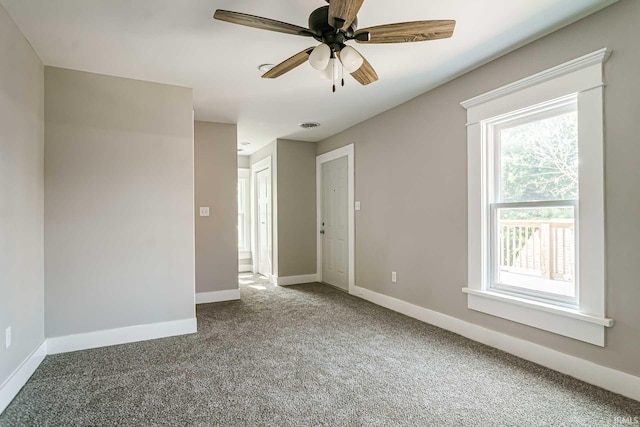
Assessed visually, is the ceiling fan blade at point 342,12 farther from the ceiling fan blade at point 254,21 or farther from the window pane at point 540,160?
the window pane at point 540,160

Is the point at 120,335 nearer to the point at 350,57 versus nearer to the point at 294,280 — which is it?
the point at 294,280

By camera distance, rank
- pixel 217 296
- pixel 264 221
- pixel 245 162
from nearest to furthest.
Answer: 1. pixel 217 296
2. pixel 264 221
3. pixel 245 162

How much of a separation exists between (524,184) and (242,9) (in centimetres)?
242

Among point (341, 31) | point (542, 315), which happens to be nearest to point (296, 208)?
point (542, 315)

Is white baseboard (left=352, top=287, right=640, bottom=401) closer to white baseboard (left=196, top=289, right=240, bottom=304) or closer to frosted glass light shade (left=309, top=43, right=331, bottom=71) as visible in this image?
white baseboard (left=196, top=289, right=240, bottom=304)

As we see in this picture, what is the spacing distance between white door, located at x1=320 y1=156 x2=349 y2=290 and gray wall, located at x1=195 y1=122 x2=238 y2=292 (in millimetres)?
1565

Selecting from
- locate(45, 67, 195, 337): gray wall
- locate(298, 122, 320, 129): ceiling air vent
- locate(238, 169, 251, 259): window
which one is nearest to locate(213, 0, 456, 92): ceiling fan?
locate(45, 67, 195, 337): gray wall

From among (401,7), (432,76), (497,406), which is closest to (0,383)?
(497,406)

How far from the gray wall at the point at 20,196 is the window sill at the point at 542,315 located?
11.2 ft

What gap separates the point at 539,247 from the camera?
263 cm

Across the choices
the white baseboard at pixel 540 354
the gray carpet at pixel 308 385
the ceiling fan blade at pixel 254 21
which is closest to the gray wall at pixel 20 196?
the gray carpet at pixel 308 385

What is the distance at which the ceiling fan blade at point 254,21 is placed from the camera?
167 centimetres

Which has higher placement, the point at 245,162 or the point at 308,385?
the point at 245,162

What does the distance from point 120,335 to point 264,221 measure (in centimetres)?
340
